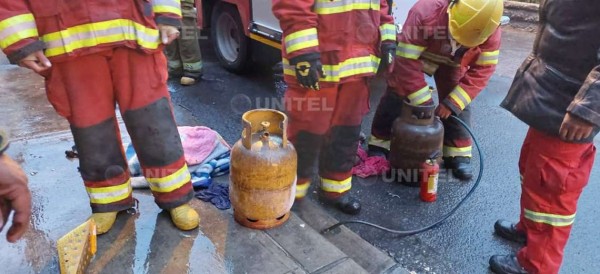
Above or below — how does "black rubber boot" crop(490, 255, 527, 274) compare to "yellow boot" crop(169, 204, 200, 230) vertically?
below

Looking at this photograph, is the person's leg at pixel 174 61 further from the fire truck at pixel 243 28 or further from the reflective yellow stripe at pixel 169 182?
the reflective yellow stripe at pixel 169 182

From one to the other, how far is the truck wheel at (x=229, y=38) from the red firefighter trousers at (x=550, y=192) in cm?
391

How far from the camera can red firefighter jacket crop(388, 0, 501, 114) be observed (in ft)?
11.5

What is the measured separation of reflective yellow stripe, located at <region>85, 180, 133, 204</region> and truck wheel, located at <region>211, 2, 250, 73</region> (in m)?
3.46

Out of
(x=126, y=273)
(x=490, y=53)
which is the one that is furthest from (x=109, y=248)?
(x=490, y=53)

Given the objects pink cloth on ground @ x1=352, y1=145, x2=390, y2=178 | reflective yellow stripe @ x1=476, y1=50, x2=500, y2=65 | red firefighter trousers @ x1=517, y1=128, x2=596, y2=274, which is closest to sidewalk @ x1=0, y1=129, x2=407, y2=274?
red firefighter trousers @ x1=517, y1=128, x2=596, y2=274

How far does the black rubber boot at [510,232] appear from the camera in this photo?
10.5 ft

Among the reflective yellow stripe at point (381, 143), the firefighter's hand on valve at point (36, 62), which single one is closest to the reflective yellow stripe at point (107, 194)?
the firefighter's hand on valve at point (36, 62)

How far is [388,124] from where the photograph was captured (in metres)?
4.20

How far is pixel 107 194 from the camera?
2.63 metres

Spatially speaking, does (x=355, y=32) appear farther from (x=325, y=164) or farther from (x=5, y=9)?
(x=5, y=9)

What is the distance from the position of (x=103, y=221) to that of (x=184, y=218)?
42 centimetres

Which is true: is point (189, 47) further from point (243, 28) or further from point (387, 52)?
→ point (387, 52)

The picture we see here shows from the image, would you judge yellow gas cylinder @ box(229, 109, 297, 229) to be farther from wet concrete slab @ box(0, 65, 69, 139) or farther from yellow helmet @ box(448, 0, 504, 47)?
wet concrete slab @ box(0, 65, 69, 139)
